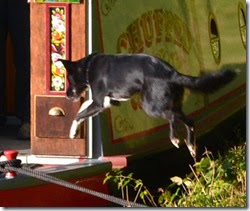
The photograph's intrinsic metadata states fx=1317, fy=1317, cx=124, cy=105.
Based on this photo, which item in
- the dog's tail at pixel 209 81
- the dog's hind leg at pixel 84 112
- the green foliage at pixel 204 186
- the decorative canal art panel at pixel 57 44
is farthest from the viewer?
the decorative canal art panel at pixel 57 44

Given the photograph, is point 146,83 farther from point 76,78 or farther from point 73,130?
point 73,130

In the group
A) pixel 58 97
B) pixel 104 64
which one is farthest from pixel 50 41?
pixel 104 64

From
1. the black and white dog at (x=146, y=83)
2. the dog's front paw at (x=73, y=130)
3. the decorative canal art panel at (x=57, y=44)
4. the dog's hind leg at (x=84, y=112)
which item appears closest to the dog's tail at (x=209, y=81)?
the black and white dog at (x=146, y=83)

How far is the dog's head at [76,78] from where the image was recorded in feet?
22.6

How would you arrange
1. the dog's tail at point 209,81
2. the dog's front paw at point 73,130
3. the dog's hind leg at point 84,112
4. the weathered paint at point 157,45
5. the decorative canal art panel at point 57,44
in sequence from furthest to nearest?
1. the weathered paint at point 157,45
2. the decorative canal art panel at point 57,44
3. the dog's front paw at point 73,130
4. the dog's hind leg at point 84,112
5. the dog's tail at point 209,81

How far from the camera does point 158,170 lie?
862 centimetres

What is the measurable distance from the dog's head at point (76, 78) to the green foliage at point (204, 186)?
98 cm

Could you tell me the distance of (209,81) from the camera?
21.6 ft

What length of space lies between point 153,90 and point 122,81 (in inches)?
6.6

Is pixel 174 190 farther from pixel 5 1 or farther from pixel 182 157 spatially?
pixel 5 1

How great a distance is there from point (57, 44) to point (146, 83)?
3.91 feet

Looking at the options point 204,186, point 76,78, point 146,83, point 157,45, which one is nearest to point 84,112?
point 76,78

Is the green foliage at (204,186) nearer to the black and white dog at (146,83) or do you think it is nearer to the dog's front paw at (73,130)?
the dog's front paw at (73,130)

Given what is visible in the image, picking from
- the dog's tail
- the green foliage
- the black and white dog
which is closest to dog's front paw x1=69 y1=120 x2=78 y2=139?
the green foliage
